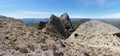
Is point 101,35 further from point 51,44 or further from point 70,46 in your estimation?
point 51,44

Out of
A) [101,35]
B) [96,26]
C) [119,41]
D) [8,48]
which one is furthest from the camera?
[96,26]

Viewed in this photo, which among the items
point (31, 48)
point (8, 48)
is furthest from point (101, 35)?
point (8, 48)

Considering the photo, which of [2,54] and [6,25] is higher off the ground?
[6,25]

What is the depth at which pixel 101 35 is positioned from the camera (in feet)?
34.2

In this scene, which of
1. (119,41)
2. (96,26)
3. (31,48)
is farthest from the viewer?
(96,26)

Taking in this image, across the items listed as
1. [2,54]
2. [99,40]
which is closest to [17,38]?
[2,54]

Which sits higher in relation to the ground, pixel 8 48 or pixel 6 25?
pixel 6 25

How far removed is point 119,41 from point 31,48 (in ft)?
16.9

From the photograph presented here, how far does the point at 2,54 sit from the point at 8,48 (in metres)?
0.46

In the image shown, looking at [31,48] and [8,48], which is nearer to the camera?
[8,48]

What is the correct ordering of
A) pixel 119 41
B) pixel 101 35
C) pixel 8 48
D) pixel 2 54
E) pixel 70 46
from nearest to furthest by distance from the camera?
1. pixel 2 54
2. pixel 8 48
3. pixel 70 46
4. pixel 119 41
5. pixel 101 35

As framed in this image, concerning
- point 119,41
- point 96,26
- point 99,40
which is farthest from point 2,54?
point 96,26

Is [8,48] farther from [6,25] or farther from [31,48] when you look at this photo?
[6,25]

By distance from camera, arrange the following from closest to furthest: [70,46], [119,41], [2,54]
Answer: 1. [2,54]
2. [70,46]
3. [119,41]
